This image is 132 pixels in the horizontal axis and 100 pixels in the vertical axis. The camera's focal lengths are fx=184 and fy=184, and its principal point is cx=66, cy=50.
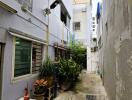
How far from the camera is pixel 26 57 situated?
19.7ft

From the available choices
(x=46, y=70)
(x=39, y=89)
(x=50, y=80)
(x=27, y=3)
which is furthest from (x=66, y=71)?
(x=27, y=3)

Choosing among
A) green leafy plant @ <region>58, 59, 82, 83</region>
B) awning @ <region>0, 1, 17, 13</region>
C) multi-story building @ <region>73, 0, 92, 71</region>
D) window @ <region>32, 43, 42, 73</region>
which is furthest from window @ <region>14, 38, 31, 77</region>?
multi-story building @ <region>73, 0, 92, 71</region>

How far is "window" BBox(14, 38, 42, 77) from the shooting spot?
17.4 ft

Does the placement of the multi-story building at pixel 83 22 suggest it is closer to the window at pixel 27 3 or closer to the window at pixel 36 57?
the window at pixel 36 57

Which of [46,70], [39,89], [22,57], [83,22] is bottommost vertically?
[39,89]

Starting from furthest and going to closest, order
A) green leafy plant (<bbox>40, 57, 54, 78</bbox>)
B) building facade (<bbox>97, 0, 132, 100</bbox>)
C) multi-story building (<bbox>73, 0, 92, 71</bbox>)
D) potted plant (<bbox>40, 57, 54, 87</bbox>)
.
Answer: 1. multi-story building (<bbox>73, 0, 92, 71</bbox>)
2. green leafy plant (<bbox>40, 57, 54, 78</bbox>)
3. potted plant (<bbox>40, 57, 54, 87</bbox>)
4. building facade (<bbox>97, 0, 132, 100</bbox>)

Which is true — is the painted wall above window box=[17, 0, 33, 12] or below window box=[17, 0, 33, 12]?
above

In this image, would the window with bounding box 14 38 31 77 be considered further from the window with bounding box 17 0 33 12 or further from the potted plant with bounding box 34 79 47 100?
the window with bounding box 17 0 33 12

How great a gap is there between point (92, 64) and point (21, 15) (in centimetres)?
1346

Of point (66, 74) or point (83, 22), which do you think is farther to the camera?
point (83, 22)

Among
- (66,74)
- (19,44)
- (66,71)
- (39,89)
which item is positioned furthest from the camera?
(66,71)

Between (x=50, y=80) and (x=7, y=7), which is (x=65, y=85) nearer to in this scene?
(x=50, y=80)

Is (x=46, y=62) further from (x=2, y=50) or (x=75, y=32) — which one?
(x=75, y=32)

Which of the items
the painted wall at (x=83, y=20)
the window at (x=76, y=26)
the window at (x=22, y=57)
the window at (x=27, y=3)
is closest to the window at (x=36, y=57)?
the window at (x=22, y=57)
